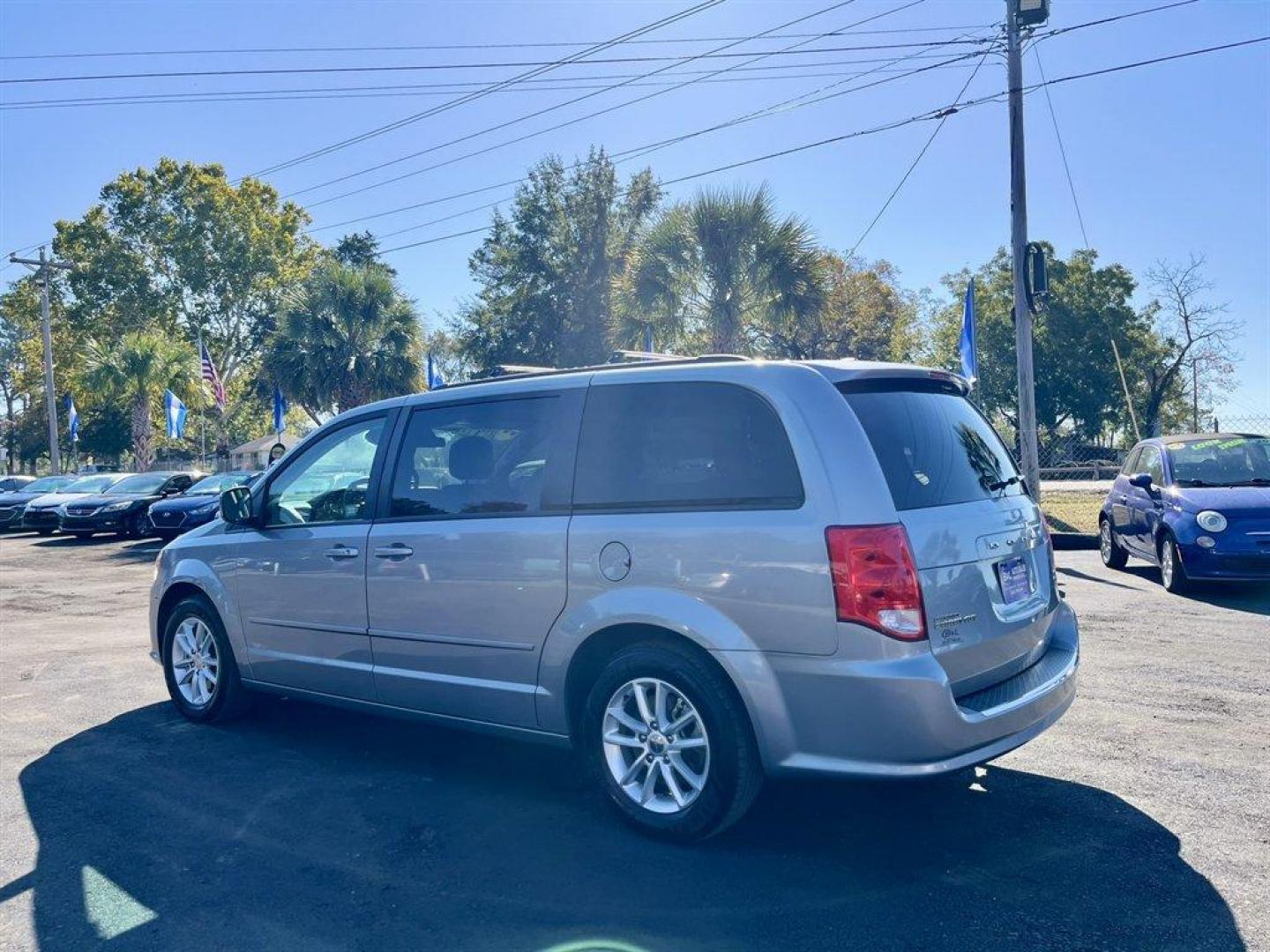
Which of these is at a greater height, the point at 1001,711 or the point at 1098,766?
the point at 1001,711

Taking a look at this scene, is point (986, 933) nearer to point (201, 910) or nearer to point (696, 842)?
point (696, 842)

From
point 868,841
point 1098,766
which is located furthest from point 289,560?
point 1098,766

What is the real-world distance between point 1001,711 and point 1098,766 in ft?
4.50

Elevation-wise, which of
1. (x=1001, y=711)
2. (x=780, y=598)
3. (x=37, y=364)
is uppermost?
(x=37, y=364)

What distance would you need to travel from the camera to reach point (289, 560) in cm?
537

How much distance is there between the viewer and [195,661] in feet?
19.8

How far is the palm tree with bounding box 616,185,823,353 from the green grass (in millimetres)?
6180

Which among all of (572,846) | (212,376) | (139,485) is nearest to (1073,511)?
(572,846)

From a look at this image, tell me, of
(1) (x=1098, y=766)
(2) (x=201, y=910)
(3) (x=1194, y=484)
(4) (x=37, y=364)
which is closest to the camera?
(2) (x=201, y=910)

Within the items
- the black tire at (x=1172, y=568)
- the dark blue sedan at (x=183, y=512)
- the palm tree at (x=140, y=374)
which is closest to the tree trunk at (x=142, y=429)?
the palm tree at (x=140, y=374)

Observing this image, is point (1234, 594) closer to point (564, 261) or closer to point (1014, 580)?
point (1014, 580)

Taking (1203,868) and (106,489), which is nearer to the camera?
(1203,868)

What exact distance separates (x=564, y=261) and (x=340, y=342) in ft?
32.4

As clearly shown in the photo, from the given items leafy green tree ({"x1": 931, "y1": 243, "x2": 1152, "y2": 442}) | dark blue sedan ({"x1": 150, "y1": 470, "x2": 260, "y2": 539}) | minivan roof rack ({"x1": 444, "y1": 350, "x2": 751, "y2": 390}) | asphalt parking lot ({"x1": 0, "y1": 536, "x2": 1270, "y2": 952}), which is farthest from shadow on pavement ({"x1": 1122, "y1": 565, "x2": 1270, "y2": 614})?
leafy green tree ({"x1": 931, "y1": 243, "x2": 1152, "y2": 442})
